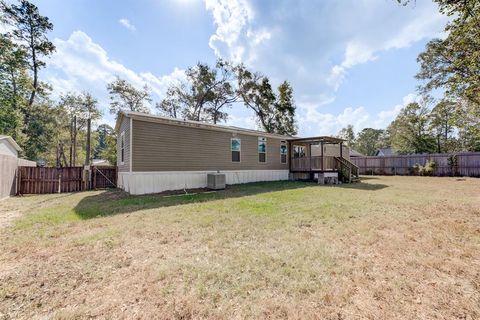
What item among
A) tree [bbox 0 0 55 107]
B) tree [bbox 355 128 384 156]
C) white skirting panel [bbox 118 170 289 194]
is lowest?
white skirting panel [bbox 118 170 289 194]

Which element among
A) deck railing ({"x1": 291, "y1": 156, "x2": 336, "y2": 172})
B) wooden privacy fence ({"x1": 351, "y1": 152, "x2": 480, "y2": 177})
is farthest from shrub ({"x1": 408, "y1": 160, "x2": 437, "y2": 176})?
deck railing ({"x1": 291, "y1": 156, "x2": 336, "y2": 172})

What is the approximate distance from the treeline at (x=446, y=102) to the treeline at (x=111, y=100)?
46.7 ft

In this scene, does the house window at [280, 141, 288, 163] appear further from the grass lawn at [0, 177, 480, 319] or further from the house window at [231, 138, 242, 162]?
the grass lawn at [0, 177, 480, 319]

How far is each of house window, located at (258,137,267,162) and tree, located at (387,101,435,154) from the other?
24.3 m

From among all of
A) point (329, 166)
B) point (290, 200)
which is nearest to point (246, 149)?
point (329, 166)

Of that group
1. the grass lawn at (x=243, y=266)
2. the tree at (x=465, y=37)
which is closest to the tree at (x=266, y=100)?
the tree at (x=465, y=37)

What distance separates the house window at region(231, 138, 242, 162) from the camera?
13125 mm

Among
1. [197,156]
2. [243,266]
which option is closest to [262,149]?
[197,156]

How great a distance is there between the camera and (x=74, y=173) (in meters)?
11.9

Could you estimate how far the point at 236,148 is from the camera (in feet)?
43.7

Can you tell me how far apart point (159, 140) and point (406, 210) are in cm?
946

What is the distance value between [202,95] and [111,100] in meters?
9.76

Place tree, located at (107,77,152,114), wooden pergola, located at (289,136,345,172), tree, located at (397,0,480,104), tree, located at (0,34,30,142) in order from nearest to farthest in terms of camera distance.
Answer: tree, located at (397,0,480,104), wooden pergola, located at (289,136,345,172), tree, located at (0,34,30,142), tree, located at (107,77,152,114)

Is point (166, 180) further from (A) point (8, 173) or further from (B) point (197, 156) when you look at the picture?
(A) point (8, 173)
